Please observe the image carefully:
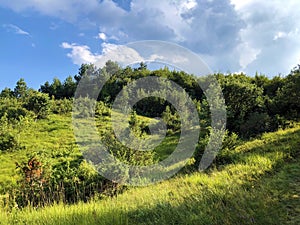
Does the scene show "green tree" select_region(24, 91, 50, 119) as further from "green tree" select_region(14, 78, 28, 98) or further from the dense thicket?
"green tree" select_region(14, 78, 28, 98)

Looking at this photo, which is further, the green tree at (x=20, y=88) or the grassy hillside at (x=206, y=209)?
the green tree at (x=20, y=88)

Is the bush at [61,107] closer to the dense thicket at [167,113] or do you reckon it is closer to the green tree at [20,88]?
the dense thicket at [167,113]

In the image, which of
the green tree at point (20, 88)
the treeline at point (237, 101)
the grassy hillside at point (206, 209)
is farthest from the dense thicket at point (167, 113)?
the green tree at point (20, 88)

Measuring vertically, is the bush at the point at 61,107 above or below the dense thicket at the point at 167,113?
above

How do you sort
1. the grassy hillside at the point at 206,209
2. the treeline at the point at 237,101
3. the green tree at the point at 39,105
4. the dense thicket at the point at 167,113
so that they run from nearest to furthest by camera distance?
the grassy hillside at the point at 206,209 < the dense thicket at the point at 167,113 < the treeline at the point at 237,101 < the green tree at the point at 39,105

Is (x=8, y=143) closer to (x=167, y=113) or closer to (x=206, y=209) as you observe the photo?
(x=167, y=113)

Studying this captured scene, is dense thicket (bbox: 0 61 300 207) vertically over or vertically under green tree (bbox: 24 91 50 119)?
under

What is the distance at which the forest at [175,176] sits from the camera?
486 centimetres

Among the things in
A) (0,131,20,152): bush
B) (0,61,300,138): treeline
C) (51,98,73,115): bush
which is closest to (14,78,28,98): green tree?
(0,61,300,138): treeline

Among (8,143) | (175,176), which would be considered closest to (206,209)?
(175,176)

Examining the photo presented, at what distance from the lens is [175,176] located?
10.3m

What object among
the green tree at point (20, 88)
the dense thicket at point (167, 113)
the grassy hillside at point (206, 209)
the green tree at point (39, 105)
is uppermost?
the green tree at point (20, 88)

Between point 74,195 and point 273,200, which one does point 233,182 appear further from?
point 74,195

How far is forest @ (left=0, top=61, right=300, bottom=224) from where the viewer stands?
4.86 m
